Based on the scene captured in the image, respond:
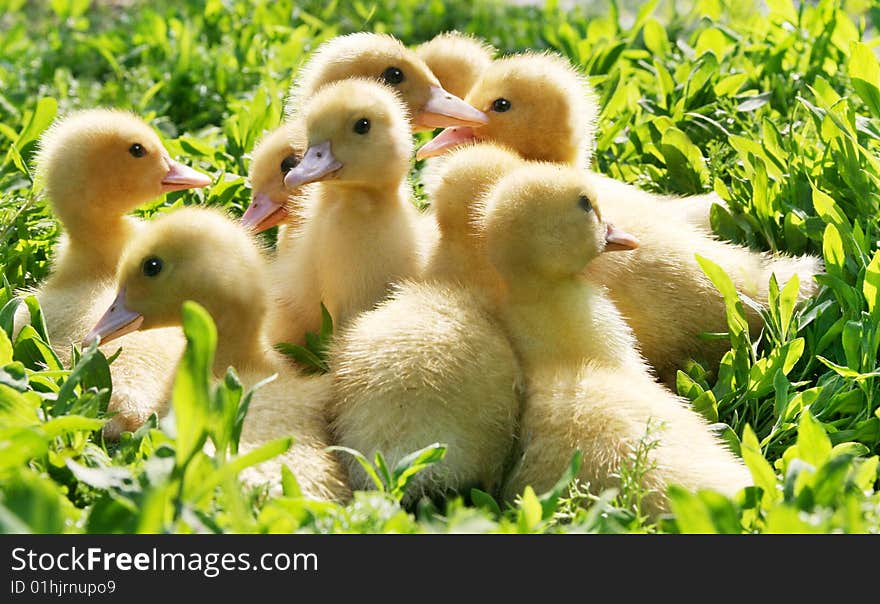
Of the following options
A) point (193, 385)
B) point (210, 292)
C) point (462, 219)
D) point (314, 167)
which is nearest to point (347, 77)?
point (314, 167)

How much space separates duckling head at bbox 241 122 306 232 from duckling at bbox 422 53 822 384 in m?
0.44

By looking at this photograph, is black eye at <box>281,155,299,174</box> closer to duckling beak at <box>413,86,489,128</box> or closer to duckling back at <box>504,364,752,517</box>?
duckling beak at <box>413,86,489,128</box>

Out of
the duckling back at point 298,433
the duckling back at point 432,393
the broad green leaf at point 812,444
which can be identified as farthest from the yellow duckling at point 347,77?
the broad green leaf at point 812,444

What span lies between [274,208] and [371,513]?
1505mm

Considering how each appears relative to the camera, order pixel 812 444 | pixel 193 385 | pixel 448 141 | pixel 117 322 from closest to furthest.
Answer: pixel 193 385 → pixel 812 444 → pixel 117 322 → pixel 448 141

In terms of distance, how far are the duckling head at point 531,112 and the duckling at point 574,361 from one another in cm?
49

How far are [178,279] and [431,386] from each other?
71 centimetres

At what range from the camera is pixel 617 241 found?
124 inches

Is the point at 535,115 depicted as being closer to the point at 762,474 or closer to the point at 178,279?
the point at 178,279

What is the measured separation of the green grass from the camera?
2293 millimetres

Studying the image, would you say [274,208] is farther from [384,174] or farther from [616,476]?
[616,476]

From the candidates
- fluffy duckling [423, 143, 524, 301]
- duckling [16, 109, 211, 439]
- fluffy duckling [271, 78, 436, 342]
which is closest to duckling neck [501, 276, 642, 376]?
fluffy duckling [423, 143, 524, 301]

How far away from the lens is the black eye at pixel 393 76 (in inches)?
149

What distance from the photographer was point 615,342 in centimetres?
304
